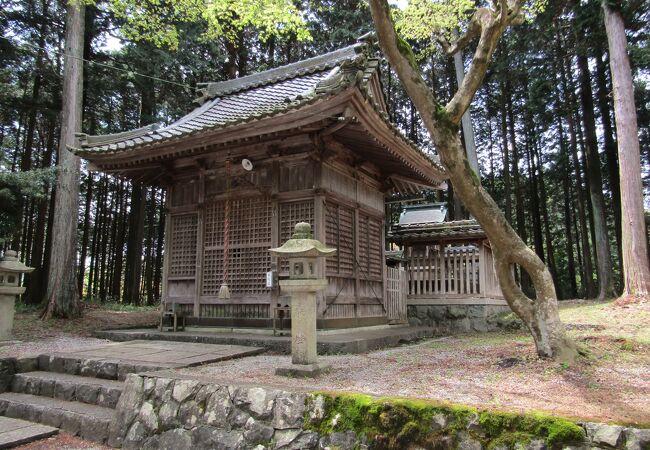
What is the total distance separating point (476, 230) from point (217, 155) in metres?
7.48

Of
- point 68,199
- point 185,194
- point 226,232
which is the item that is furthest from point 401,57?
point 68,199

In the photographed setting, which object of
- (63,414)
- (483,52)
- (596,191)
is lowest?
(63,414)

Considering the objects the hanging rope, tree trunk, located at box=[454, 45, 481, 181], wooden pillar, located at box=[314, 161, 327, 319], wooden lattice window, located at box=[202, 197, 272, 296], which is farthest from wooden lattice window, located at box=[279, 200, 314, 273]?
tree trunk, located at box=[454, 45, 481, 181]

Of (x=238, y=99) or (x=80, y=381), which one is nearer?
(x=80, y=381)

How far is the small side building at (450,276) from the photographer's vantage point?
40.1ft

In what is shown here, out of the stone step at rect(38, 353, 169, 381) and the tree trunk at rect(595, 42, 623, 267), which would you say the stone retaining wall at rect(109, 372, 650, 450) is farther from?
the tree trunk at rect(595, 42, 623, 267)

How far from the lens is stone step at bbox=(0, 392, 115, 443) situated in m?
4.89

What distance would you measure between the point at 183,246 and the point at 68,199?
17.4ft

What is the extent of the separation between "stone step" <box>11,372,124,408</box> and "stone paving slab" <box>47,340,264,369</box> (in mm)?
347

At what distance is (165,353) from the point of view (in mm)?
6594

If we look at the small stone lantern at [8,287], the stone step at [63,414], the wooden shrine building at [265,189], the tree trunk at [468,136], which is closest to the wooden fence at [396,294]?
the wooden shrine building at [265,189]

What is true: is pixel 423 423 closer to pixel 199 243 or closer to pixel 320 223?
pixel 320 223

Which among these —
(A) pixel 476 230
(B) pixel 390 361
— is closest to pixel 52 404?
(B) pixel 390 361

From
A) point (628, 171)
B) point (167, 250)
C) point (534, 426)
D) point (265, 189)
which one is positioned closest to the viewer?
point (534, 426)
